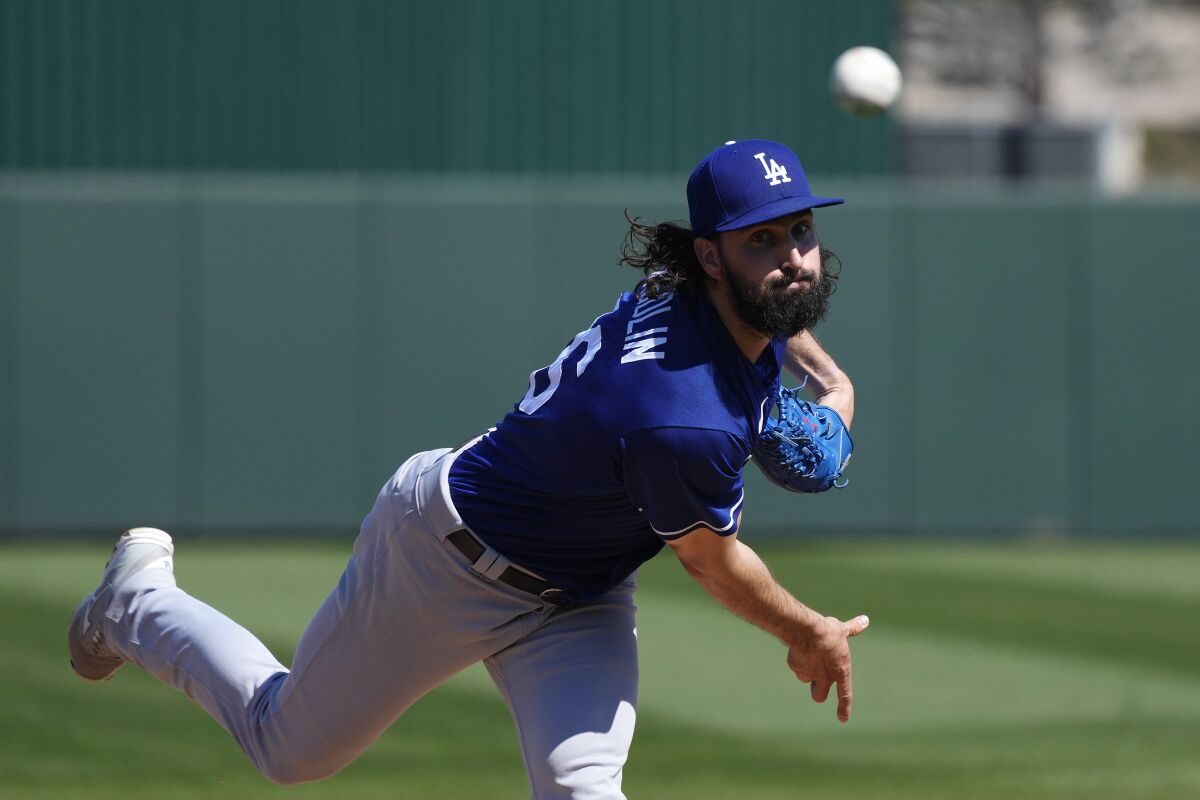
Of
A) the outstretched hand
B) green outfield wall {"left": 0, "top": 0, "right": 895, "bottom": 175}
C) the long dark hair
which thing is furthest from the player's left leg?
green outfield wall {"left": 0, "top": 0, "right": 895, "bottom": 175}

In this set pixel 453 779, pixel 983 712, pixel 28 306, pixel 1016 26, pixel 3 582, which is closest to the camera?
pixel 453 779

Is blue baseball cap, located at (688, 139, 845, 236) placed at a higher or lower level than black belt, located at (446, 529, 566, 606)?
higher

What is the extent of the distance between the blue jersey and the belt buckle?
3cm

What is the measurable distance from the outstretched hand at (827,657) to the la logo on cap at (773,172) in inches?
44.3

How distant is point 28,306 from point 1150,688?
9679 mm

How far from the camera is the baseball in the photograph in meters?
8.53

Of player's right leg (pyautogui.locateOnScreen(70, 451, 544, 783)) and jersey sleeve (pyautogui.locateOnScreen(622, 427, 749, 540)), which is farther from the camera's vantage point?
player's right leg (pyautogui.locateOnScreen(70, 451, 544, 783))

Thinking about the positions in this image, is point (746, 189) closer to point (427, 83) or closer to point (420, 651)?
point (420, 651)

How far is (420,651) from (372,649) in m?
0.13

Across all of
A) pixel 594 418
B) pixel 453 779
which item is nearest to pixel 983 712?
pixel 453 779

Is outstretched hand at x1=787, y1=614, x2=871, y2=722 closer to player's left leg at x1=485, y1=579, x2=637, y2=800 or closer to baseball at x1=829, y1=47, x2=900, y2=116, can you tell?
player's left leg at x1=485, y1=579, x2=637, y2=800

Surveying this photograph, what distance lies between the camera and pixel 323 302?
597 inches

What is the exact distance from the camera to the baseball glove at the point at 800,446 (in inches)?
191

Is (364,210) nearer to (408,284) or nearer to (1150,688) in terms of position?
(408,284)
